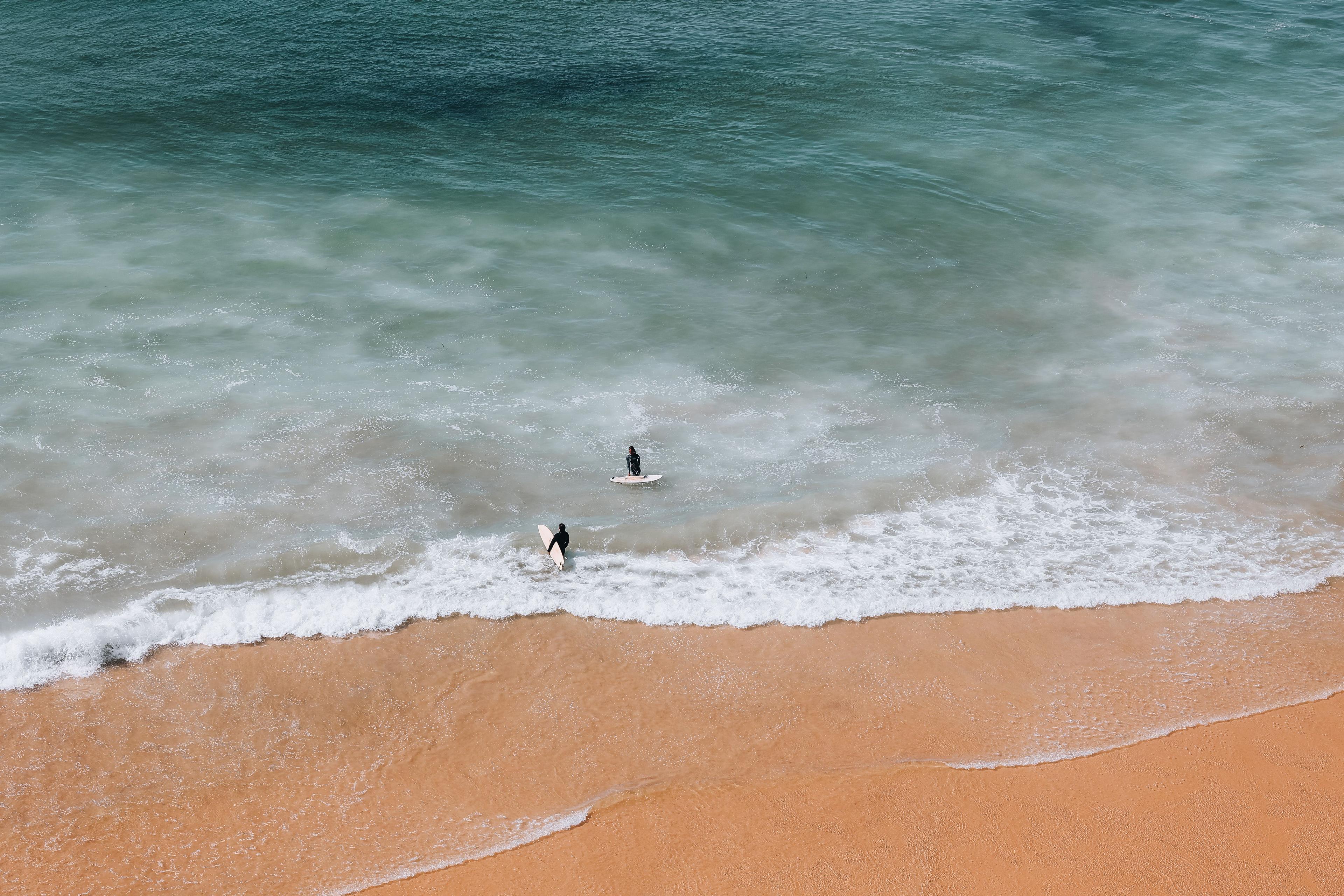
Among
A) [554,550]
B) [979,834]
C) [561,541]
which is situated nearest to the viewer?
[979,834]

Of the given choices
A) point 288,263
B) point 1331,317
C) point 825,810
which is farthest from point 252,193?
point 1331,317

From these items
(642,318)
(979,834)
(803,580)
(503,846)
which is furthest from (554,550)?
(642,318)

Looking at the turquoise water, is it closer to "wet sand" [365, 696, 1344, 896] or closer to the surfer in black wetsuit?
the surfer in black wetsuit

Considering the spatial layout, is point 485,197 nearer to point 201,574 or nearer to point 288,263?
point 288,263

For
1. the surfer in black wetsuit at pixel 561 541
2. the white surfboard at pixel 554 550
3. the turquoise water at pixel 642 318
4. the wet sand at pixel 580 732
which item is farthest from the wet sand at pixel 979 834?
the surfer in black wetsuit at pixel 561 541

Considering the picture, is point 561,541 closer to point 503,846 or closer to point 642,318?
point 503,846

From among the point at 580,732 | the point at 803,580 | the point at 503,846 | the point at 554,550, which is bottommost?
the point at 503,846
